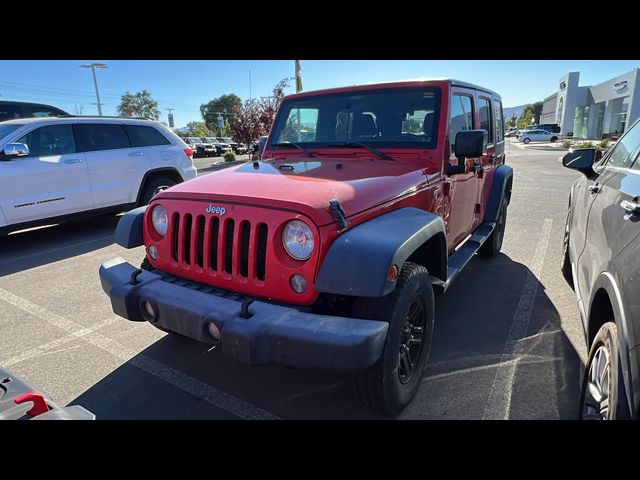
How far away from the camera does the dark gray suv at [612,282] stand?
1558 millimetres

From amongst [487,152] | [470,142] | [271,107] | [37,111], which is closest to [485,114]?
[487,152]

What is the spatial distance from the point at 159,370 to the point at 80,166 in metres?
4.90

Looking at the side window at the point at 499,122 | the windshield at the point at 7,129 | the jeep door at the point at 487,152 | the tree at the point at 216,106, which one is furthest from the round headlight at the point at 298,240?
the tree at the point at 216,106

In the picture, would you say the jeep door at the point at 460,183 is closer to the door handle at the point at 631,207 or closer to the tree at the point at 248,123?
the door handle at the point at 631,207

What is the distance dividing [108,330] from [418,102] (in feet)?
10.6

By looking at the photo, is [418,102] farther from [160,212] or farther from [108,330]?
[108,330]

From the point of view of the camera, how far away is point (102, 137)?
275 inches

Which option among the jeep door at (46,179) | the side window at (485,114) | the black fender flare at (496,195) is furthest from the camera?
the jeep door at (46,179)

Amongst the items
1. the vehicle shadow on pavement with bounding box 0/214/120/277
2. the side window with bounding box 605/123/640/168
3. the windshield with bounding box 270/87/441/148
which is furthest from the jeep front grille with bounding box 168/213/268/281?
the vehicle shadow on pavement with bounding box 0/214/120/277

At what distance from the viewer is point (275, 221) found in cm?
223

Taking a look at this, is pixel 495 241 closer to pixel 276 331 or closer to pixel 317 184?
pixel 317 184

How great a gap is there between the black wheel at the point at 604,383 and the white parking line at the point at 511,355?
538 mm
